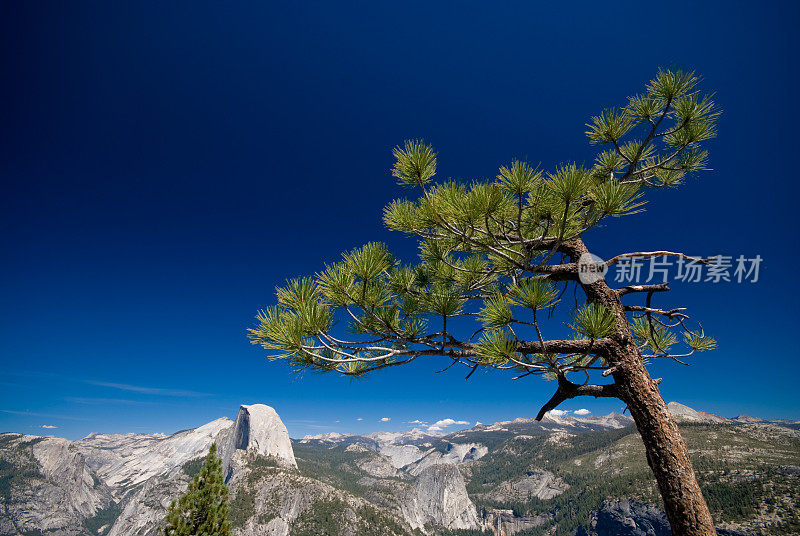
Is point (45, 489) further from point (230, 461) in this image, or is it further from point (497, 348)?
point (497, 348)

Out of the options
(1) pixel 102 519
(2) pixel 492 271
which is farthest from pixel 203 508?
(1) pixel 102 519

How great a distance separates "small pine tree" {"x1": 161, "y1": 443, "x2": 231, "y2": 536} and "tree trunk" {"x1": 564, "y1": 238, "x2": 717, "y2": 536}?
2499 cm

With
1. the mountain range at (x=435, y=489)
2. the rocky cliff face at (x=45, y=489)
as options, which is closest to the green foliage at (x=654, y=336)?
the mountain range at (x=435, y=489)

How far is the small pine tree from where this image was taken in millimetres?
20652

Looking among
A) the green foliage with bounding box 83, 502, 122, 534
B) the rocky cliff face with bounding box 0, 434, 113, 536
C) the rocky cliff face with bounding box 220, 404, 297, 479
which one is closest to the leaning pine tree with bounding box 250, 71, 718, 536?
the rocky cliff face with bounding box 220, 404, 297, 479

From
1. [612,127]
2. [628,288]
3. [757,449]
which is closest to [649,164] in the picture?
[612,127]

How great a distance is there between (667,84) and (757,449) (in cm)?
13779

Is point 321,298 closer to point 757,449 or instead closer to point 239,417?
point 757,449

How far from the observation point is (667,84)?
277 cm

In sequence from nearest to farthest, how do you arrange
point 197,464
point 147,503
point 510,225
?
point 510,225 → point 147,503 → point 197,464

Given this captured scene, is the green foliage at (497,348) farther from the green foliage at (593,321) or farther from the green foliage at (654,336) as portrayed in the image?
the green foliage at (654,336)

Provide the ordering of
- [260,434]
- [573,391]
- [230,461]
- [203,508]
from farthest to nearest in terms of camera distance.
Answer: [260,434], [230,461], [203,508], [573,391]

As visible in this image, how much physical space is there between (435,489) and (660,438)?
579 ft

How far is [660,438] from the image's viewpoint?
194 cm
